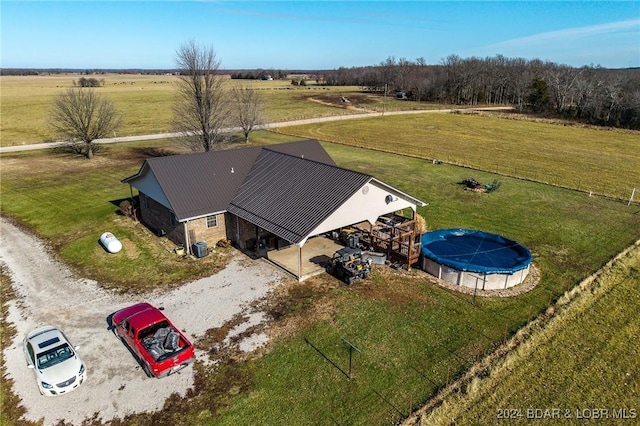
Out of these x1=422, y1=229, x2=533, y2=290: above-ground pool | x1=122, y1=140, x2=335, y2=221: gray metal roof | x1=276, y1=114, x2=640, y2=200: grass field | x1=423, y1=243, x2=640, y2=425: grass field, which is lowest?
x1=423, y1=243, x2=640, y2=425: grass field

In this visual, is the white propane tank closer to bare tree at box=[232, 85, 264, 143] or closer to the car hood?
the car hood

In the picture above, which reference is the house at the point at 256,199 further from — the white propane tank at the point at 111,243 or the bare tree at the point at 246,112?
the bare tree at the point at 246,112

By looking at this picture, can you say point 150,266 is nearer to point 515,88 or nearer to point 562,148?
point 562,148

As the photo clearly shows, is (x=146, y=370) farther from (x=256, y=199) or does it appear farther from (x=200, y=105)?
(x=200, y=105)

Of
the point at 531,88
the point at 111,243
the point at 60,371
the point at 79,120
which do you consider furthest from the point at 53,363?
the point at 531,88

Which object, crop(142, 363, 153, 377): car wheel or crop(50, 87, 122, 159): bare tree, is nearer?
crop(142, 363, 153, 377): car wheel

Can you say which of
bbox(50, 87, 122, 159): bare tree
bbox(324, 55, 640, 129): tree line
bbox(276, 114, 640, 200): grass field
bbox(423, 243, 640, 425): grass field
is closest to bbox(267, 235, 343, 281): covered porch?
bbox(423, 243, 640, 425): grass field
